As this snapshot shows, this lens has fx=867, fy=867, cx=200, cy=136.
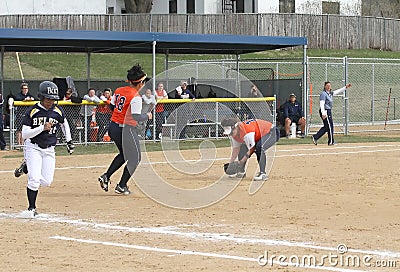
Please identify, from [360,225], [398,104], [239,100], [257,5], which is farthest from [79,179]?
[257,5]

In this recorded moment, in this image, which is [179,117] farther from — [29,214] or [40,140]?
[29,214]

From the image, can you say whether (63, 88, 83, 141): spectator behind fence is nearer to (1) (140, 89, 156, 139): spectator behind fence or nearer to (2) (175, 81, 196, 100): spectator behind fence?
(1) (140, 89, 156, 139): spectator behind fence

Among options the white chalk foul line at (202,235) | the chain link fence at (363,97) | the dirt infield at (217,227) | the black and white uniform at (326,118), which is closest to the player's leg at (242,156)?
the dirt infield at (217,227)

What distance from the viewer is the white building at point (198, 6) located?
→ 169 feet

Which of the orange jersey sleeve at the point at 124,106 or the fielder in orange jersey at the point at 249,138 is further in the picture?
the fielder in orange jersey at the point at 249,138

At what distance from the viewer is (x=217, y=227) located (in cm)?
1083

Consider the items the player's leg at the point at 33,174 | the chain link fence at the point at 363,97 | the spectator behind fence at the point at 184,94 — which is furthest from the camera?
the chain link fence at the point at 363,97

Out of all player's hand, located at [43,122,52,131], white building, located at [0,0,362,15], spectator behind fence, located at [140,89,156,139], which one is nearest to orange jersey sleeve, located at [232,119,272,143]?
player's hand, located at [43,122,52,131]

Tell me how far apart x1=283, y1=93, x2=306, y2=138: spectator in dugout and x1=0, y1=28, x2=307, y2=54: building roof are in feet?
6.85

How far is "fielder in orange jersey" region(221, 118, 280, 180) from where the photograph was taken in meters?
15.1

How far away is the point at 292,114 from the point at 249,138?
44.0 ft

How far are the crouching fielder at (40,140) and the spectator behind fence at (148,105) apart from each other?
23.9ft

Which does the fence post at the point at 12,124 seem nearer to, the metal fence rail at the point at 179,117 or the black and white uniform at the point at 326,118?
the metal fence rail at the point at 179,117

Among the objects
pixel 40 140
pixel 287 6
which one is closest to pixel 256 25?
pixel 287 6
